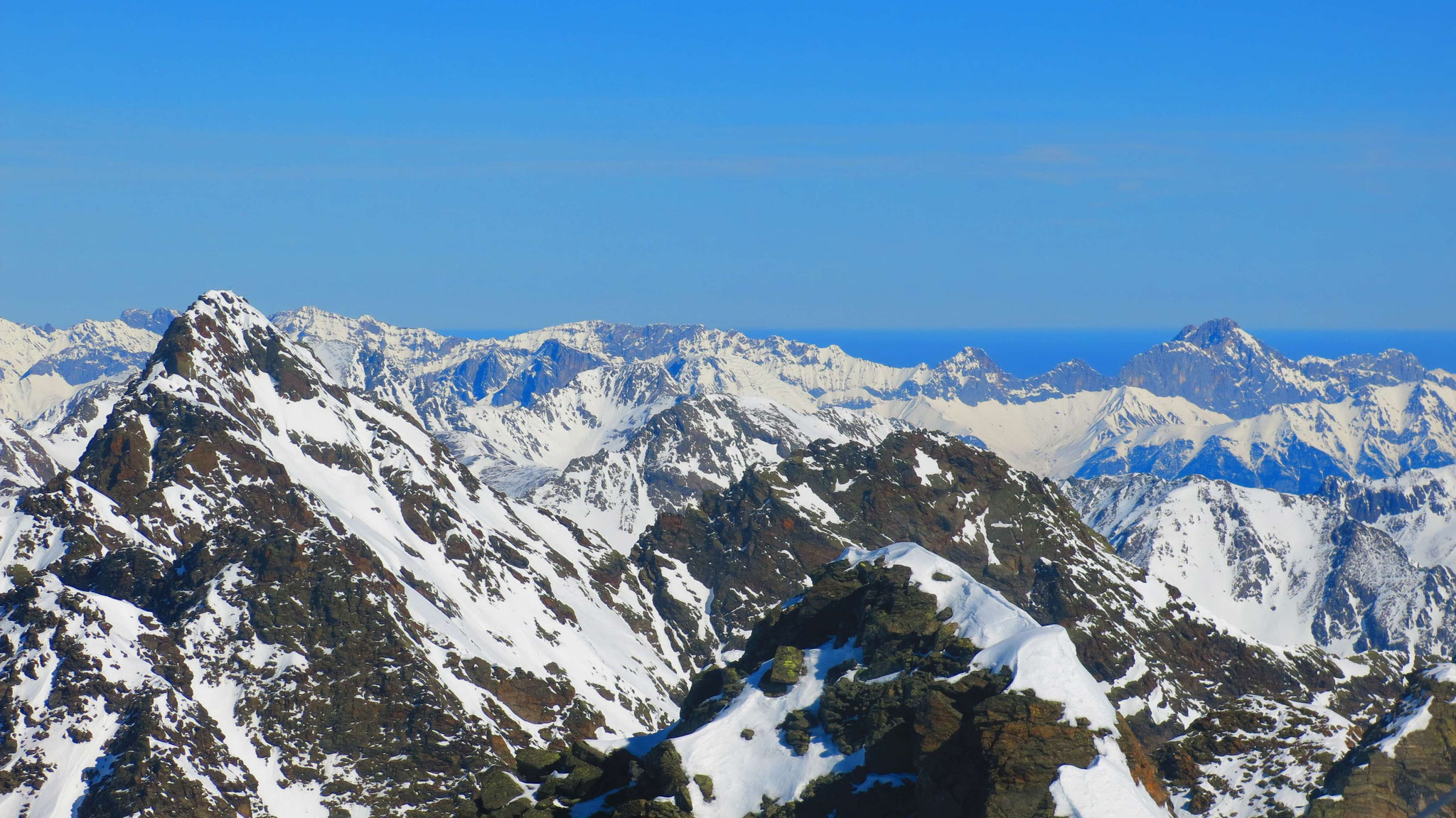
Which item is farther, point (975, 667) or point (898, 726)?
point (898, 726)

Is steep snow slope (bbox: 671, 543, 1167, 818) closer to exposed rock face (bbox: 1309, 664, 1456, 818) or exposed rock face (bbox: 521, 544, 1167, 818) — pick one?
exposed rock face (bbox: 521, 544, 1167, 818)

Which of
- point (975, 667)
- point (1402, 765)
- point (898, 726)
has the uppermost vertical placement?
point (975, 667)

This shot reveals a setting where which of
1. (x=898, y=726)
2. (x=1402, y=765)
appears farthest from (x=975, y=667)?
(x=1402, y=765)

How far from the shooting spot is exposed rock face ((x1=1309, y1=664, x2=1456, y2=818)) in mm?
88312

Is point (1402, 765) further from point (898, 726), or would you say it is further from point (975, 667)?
point (898, 726)

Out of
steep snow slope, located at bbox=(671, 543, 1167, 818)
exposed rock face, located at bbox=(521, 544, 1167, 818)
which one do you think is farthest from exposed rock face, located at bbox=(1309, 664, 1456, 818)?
steep snow slope, located at bbox=(671, 543, 1167, 818)

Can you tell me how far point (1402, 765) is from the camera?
90.9m

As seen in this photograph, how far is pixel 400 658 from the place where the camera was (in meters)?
190

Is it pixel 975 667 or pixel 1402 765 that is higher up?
pixel 975 667

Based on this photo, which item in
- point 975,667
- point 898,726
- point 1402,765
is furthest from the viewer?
point 1402,765

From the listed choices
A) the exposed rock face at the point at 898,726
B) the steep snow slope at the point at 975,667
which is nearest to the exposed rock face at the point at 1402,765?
the exposed rock face at the point at 898,726

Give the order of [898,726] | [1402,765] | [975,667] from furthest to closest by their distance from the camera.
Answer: [1402,765] < [898,726] < [975,667]

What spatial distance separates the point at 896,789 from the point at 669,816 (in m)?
14.1

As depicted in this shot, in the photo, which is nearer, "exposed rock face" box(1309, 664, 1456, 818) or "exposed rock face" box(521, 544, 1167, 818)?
"exposed rock face" box(521, 544, 1167, 818)
